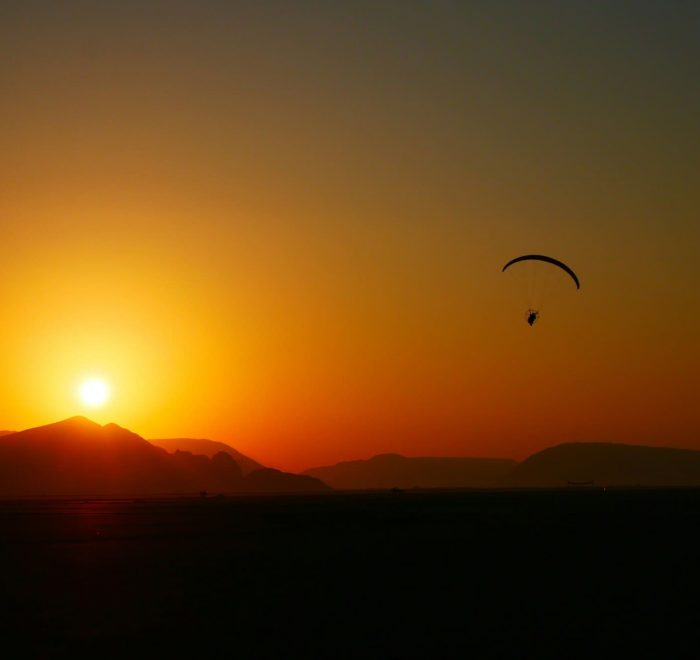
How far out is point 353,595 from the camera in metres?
A: 35.9

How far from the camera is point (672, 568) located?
146ft

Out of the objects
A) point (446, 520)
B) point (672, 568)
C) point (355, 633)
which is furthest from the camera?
point (446, 520)

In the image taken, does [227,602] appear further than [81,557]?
No

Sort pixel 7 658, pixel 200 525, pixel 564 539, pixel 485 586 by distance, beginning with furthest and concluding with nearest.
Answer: pixel 200 525
pixel 564 539
pixel 485 586
pixel 7 658

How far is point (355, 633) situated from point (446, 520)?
59.0 metres

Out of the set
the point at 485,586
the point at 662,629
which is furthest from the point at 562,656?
the point at 485,586

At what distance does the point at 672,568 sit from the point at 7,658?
31264 millimetres

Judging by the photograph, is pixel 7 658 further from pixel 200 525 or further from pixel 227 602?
pixel 200 525

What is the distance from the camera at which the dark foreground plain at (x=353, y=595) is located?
2705 cm

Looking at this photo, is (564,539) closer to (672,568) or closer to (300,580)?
(672,568)

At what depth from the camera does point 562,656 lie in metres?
25.3

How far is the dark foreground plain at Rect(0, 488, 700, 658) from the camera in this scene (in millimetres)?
27047

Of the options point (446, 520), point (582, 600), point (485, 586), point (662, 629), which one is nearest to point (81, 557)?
point (485, 586)

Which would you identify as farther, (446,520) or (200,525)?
(446,520)
